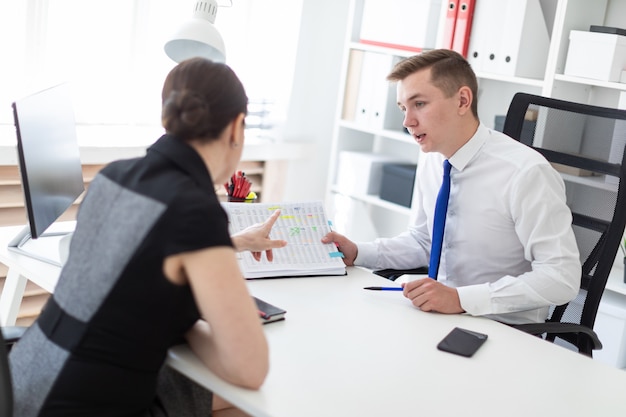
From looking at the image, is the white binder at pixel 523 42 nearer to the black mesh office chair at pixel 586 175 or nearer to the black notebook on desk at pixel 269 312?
the black mesh office chair at pixel 586 175

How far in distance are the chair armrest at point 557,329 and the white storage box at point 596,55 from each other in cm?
144

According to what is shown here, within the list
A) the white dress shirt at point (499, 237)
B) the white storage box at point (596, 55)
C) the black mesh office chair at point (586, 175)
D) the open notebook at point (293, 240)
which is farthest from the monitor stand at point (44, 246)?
the white storage box at point (596, 55)

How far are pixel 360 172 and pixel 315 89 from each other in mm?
577

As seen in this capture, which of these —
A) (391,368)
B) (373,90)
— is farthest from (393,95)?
(391,368)

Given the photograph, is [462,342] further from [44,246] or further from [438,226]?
[44,246]

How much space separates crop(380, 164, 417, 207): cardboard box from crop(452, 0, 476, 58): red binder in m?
0.65

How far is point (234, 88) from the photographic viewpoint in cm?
150

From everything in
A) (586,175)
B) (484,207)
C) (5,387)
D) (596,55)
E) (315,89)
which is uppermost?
(596,55)

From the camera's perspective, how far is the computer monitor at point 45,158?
76.2 inches

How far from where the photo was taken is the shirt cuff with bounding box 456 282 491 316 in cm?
204

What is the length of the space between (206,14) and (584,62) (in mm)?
1728

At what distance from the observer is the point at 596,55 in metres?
3.30

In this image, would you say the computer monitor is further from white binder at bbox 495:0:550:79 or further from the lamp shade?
white binder at bbox 495:0:550:79

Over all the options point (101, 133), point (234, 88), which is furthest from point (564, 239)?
point (101, 133)
